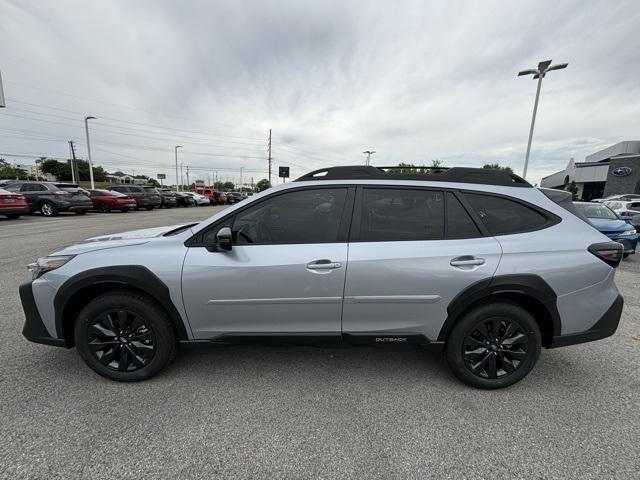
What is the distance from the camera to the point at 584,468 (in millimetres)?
1782

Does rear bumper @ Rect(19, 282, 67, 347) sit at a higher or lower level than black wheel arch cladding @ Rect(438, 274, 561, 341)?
lower

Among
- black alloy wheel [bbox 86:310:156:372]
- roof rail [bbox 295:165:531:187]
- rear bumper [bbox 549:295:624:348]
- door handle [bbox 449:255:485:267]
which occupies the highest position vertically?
roof rail [bbox 295:165:531:187]

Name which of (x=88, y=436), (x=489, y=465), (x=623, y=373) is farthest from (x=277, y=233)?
(x=623, y=373)

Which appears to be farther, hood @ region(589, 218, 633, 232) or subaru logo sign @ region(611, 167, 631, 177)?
subaru logo sign @ region(611, 167, 631, 177)

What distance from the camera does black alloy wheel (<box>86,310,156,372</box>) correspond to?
2.42 metres

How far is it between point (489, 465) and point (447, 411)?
44 centimetres

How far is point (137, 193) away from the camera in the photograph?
20969 millimetres

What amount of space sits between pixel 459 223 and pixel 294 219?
1.29 m

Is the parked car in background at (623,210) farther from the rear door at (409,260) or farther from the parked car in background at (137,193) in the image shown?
the parked car in background at (137,193)

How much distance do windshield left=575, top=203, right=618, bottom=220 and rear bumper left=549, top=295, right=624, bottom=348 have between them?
6197 mm

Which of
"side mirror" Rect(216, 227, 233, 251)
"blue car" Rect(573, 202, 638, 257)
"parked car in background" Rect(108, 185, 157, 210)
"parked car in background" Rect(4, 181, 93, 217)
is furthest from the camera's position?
"parked car in background" Rect(108, 185, 157, 210)

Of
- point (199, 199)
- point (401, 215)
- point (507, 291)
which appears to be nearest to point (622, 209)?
point (507, 291)

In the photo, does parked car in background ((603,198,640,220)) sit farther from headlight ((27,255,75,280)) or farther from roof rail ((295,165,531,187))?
headlight ((27,255,75,280))

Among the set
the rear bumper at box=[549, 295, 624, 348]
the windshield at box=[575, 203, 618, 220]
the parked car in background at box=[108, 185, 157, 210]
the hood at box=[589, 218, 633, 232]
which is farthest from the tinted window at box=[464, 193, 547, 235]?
the parked car in background at box=[108, 185, 157, 210]
